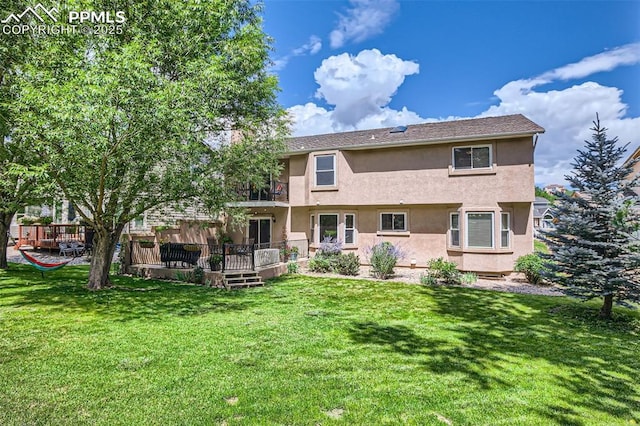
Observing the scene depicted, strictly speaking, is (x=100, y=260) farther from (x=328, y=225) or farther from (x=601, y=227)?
(x=601, y=227)

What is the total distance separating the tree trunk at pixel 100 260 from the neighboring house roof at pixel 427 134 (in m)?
10.3

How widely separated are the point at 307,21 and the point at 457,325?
55.4 feet

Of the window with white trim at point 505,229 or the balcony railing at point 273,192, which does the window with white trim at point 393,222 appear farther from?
the balcony railing at point 273,192

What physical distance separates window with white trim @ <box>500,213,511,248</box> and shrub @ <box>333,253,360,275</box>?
6.89 metres

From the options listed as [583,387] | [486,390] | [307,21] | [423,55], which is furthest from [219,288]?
[423,55]

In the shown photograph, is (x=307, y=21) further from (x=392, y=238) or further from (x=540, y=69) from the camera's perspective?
(x=540, y=69)

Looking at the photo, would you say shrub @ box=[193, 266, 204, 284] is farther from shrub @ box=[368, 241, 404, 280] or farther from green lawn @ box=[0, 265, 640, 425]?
shrub @ box=[368, 241, 404, 280]

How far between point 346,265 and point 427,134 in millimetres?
8129

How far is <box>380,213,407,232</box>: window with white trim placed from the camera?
58.7ft

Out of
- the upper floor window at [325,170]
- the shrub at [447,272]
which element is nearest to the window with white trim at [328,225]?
the upper floor window at [325,170]

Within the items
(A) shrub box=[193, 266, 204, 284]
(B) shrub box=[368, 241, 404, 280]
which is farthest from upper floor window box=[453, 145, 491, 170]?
(A) shrub box=[193, 266, 204, 284]

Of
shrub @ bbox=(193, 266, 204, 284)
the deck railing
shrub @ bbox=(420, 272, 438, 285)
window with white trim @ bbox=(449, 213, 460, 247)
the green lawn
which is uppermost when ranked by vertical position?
window with white trim @ bbox=(449, 213, 460, 247)

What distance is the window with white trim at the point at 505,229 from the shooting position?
50.6 feet

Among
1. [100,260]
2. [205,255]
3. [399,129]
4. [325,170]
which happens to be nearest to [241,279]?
[205,255]
